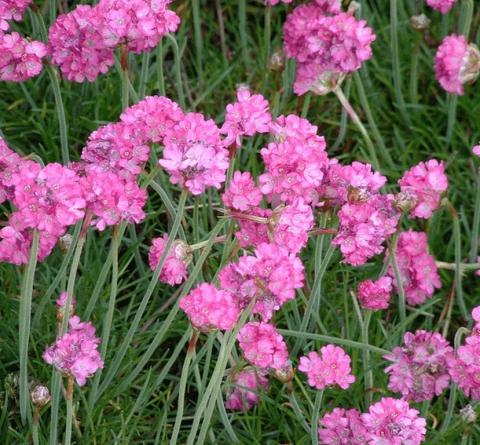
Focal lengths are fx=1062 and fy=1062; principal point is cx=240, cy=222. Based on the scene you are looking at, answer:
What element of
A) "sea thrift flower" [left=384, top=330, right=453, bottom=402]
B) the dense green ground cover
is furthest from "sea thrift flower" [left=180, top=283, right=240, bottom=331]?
"sea thrift flower" [left=384, top=330, right=453, bottom=402]

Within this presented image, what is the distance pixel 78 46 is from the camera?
206 centimetres

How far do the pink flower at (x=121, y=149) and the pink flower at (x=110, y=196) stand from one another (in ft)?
0.11

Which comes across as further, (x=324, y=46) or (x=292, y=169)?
(x=324, y=46)

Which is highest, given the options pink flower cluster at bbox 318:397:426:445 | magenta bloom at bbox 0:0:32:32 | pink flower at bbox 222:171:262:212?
magenta bloom at bbox 0:0:32:32

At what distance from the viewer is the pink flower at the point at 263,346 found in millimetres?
1697

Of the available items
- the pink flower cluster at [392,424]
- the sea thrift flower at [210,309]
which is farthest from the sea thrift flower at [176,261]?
the pink flower cluster at [392,424]

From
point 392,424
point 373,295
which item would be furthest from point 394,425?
point 373,295

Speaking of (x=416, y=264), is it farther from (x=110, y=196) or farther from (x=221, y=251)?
(x=110, y=196)

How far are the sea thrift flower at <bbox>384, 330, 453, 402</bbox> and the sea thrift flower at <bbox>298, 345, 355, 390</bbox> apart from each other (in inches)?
7.5

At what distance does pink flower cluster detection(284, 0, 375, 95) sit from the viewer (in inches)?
87.0

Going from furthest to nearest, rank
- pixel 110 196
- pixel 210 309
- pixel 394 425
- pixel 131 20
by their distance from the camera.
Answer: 1. pixel 131 20
2. pixel 394 425
3. pixel 110 196
4. pixel 210 309

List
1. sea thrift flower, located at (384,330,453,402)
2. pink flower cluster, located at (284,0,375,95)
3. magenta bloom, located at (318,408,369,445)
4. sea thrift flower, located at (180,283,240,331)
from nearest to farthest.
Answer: sea thrift flower, located at (180,283,240,331), magenta bloom, located at (318,408,369,445), sea thrift flower, located at (384,330,453,402), pink flower cluster, located at (284,0,375,95)

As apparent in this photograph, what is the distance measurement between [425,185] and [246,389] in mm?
528

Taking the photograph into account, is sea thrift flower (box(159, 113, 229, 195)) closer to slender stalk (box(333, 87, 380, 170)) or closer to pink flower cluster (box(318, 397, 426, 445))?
pink flower cluster (box(318, 397, 426, 445))
